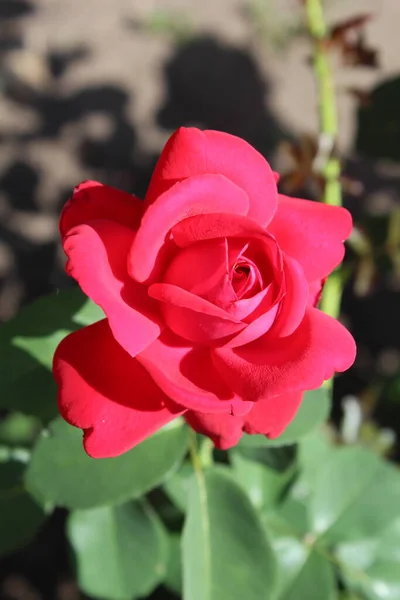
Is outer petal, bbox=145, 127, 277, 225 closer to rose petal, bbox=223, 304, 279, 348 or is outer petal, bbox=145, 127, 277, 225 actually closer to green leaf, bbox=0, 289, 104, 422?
rose petal, bbox=223, 304, 279, 348

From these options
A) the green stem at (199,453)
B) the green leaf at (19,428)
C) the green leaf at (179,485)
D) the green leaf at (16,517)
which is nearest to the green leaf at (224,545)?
the green stem at (199,453)

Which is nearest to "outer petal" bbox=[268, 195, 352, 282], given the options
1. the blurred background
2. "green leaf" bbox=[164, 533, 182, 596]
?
"green leaf" bbox=[164, 533, 182, 596]

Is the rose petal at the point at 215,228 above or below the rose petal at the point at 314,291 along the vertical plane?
above

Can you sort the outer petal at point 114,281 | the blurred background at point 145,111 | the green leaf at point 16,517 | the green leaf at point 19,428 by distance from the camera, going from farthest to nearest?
the blurred background at point 145,111 → the green leaf at point 19,428 → the green leaf at point 16,517 → the outer petal at point 114,281

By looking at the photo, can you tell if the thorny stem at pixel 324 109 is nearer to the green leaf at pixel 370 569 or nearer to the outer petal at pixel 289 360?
the outer petal at pixel 289 360

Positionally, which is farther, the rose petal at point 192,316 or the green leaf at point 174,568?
the green leaf at point 174,568

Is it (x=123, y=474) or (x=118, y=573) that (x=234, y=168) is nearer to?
(x=123, y=474)

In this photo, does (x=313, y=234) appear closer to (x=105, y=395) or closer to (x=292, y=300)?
(x=292, y=300)
